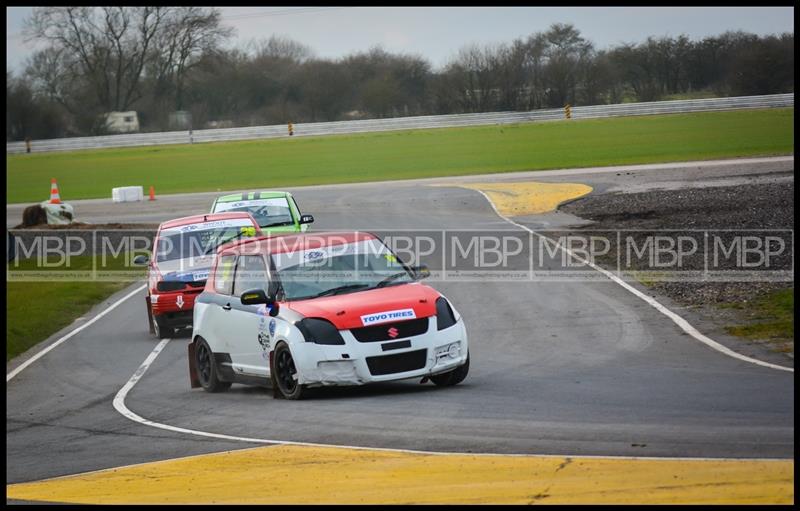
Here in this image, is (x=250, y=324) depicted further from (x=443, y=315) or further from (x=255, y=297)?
(x=443, y=315)

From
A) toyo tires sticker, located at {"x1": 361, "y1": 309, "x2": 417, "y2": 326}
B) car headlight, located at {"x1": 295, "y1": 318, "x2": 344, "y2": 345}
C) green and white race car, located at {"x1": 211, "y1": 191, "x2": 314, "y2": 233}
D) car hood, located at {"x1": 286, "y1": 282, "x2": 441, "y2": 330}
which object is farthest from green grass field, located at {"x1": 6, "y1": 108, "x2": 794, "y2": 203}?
car headlight, located at {"x1": 295, "y1": 318, "x2": 344, "y2": 345}

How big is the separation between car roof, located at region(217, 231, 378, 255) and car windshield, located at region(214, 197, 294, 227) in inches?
423

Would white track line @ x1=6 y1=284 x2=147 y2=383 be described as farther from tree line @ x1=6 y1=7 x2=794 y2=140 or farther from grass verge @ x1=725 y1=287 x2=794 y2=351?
tree line @ x1=6 y1=7 x2=794 y2=140

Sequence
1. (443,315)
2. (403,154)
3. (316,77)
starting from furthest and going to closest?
(316,77) < (403,154) < (443,315)

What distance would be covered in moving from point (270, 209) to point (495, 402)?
1452 centimetres

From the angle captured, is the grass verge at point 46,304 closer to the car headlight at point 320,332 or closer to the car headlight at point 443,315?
the car headlight at point 320,332

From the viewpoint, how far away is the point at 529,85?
275 ft

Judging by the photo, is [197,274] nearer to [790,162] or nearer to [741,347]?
[741,347]

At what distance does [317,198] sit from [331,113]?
2068 inches

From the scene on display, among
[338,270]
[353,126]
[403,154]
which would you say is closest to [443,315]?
[338,270]

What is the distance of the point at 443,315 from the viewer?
12.4 m

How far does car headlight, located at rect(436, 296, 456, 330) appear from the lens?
12336 millimetres

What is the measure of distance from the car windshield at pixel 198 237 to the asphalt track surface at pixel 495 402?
1361 mm

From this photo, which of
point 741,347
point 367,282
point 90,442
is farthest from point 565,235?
point 90,442
